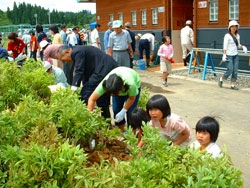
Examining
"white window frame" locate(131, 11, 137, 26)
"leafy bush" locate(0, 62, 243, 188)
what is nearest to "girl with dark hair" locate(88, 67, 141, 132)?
"leafy bush" locate(0, 62, 243, 188)

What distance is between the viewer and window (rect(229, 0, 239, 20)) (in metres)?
13.0

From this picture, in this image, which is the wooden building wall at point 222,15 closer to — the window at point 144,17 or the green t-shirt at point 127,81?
the window at point 144,17

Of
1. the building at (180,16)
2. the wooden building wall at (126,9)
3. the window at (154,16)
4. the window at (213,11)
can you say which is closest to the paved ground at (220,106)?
the building at (180,16)

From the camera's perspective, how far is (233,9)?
13172 mm

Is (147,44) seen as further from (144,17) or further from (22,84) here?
(22,84)

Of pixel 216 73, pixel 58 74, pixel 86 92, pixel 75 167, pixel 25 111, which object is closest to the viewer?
pixel 75 167

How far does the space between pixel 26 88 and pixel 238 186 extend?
4.01 meters

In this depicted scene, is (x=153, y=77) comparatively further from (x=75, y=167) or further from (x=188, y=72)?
(x=75, y=167)

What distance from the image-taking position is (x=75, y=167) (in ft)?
8.41

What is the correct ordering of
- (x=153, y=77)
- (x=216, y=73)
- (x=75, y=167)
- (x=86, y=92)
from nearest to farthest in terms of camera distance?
(x=75, y=167) < (x=86, y=92) < (x=216, y=73) < (x=153, y=77)

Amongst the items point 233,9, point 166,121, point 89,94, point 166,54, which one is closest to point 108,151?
point 166,121

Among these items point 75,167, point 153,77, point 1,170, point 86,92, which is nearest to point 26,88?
point 86,92

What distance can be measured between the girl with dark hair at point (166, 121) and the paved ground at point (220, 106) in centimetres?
105

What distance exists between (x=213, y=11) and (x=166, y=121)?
11.0 meters
